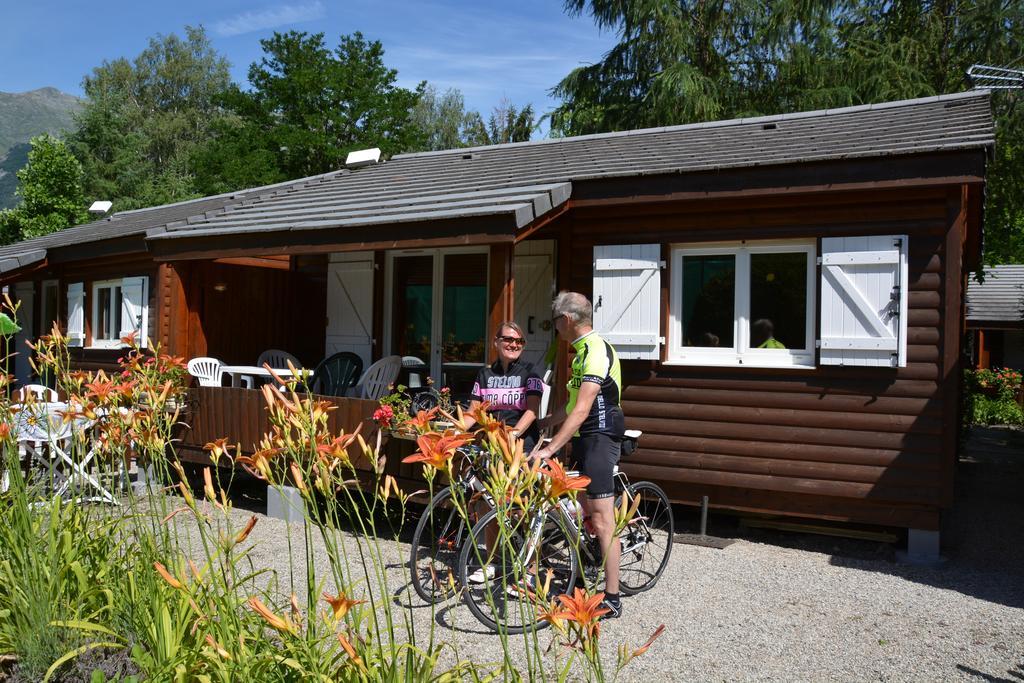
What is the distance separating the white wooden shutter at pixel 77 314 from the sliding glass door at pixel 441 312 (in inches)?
235

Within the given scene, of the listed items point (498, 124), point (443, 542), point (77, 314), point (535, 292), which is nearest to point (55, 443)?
point (443, 542)

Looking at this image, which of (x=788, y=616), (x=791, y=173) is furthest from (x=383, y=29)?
(x=788, y=616)

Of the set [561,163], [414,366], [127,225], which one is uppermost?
[561,163]

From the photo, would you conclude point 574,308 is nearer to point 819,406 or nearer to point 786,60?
point 819,406

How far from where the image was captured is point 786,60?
18.4 m

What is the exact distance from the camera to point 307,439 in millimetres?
2268

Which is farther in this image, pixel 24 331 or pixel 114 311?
pixel 24 331

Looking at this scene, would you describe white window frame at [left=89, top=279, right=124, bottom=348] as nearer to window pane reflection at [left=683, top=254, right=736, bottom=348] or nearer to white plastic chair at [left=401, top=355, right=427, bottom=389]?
white plastic chair at [left=401, top=355, right=427, bottom=389]

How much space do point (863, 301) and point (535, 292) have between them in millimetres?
3762

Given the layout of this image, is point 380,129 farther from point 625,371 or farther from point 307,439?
point 307,439

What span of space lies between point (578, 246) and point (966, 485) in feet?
18.8

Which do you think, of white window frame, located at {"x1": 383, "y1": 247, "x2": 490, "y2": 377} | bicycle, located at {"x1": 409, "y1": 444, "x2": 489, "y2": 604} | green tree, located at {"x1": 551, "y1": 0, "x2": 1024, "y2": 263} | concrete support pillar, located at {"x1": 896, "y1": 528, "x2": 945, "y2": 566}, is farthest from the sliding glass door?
green tree, located at {"x1": 551, "y1": 0, "x2": 1024, "y2": 263}

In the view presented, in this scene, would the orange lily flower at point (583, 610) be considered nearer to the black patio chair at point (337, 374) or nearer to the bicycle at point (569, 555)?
the bicycle at point (569, 555)

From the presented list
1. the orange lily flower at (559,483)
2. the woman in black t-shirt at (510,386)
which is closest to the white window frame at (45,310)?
the woman in black t-shirt at (510,386)
